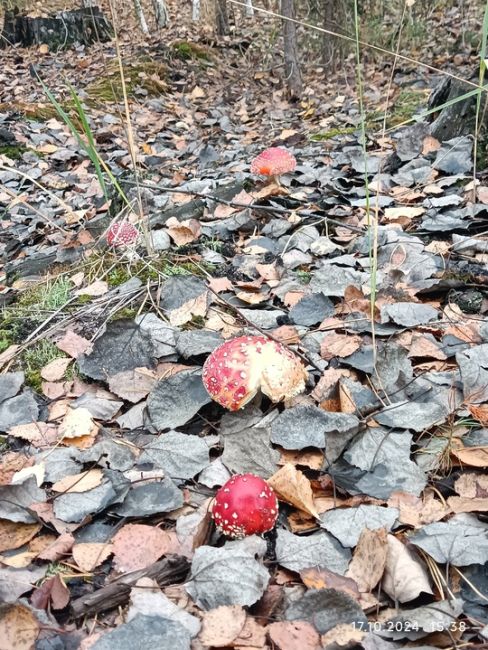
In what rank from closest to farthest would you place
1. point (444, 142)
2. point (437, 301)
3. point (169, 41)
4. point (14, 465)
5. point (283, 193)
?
point (14, 465) < point (437, 301) < point (283, 193) < point (444, 142) < point (169, 41)

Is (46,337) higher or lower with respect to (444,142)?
lower

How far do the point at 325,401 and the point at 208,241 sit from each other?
1.37 metres

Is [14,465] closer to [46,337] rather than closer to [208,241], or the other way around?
[46,337]

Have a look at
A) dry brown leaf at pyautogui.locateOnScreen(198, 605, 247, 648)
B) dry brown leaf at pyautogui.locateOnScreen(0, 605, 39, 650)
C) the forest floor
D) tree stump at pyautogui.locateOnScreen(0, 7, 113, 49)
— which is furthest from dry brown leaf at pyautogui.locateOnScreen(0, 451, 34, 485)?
tree stump at pyautogui.locateOnScreen(0, 7, 113, 49)

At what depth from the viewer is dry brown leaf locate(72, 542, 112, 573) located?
1.52 m

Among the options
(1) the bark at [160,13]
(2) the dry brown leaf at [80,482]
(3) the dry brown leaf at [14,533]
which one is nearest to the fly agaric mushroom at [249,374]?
(2) the dry brown leaf at [80,482]

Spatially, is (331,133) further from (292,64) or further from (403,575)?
(403,575)

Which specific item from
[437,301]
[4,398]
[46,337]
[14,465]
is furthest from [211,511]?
[437,301]

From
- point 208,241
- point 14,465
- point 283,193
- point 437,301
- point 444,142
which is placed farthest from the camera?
point 444,142

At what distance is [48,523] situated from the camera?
167 cm

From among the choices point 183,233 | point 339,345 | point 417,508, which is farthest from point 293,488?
point 183,233

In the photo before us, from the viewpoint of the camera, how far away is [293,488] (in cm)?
162

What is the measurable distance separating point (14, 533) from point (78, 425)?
421mm

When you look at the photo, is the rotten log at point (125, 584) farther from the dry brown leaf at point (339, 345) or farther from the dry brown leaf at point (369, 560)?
the dry brown leaf at point (339, 345)
